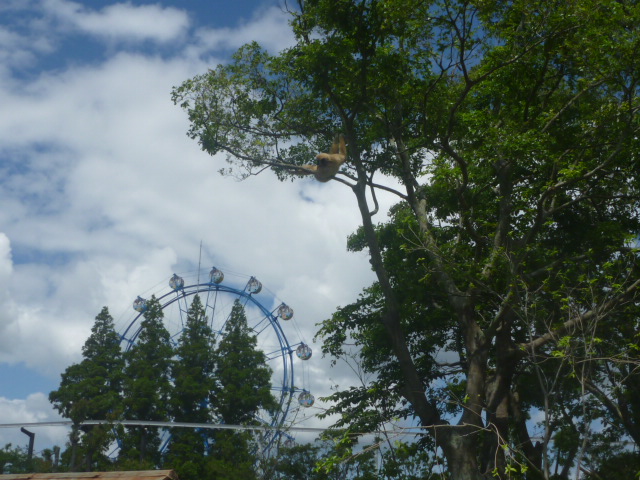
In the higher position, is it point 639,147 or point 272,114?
point 272,114

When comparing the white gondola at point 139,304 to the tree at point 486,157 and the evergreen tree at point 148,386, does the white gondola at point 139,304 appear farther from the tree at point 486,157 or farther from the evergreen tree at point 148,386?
the tree at point 486,157

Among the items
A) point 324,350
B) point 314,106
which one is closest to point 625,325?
point 324,350

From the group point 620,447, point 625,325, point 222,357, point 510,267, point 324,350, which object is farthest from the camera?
point 222,357

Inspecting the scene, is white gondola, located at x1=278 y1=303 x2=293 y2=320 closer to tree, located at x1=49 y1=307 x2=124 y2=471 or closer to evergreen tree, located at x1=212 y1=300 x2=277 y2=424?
evergreen tree, located at x1=212 y1=300 x2=277 y2=424

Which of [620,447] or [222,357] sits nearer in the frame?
[620,447]

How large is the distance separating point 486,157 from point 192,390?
19197mm

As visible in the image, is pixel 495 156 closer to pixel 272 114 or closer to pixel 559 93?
pixel 559 93

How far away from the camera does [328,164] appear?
9.70 m

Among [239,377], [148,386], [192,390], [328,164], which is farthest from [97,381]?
[328,164]

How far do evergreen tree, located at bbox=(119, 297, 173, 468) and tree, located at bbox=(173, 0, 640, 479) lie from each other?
13643mm

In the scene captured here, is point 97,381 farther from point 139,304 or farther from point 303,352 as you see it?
point 303,352

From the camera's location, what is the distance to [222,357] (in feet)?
92.0

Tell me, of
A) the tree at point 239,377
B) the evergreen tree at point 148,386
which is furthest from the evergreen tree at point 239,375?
the evergreen tree at point 148,386

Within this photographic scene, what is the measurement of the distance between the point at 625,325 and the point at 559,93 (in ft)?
13.9
